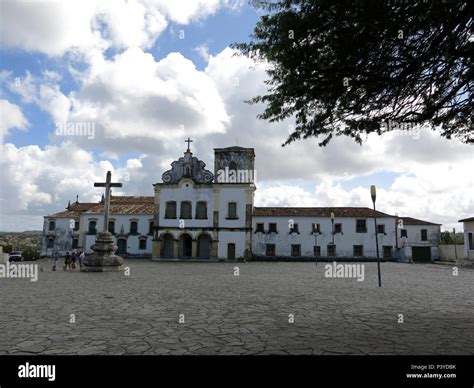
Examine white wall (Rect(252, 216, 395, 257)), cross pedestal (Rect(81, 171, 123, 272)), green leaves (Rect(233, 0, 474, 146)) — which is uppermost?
green leaves (Rect(233, 0, 474, 146))

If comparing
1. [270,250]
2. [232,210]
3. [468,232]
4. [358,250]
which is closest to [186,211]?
[232,210]

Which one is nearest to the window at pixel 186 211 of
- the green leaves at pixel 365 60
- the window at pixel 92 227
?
the window at pixel 92 227

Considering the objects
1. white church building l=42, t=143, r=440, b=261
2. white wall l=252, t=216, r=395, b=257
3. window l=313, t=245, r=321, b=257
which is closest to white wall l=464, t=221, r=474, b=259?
white church building l=42, t=143, r=440, b=261

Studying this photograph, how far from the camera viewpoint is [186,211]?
35938 mm

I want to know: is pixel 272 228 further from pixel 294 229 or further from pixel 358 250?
pixel 358 250

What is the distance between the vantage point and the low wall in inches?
1281

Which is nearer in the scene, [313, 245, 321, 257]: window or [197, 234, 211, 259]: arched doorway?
[313, 245, 321, 257]: window

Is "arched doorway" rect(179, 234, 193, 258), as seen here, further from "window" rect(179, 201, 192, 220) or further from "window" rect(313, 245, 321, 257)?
"window" rect(313, 245, 321, 257)

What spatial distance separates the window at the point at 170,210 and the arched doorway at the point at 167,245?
1.92 m

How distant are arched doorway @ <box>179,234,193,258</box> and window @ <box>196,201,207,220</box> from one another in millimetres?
2534

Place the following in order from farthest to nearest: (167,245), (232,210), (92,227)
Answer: (92,227) < (167,245) < (232,210)

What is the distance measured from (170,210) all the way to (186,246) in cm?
438

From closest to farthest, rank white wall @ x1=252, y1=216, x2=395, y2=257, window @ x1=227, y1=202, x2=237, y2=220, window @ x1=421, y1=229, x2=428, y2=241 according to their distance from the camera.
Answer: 1. window @ x1=227, y1=202, x2=237, y2=220
2. white wall @ x1=252, y1=216, x2=395, y2=257
3. window @ x1=421, y1=229, x2=428, y2=241
